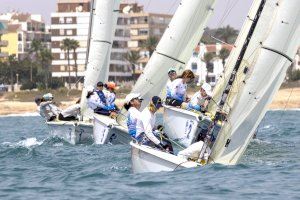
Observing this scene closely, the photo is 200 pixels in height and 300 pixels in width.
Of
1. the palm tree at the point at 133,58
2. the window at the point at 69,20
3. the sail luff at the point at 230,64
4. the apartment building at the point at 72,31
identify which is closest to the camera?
the sail luff at the point at 230,64

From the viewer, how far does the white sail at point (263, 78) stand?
18.0m

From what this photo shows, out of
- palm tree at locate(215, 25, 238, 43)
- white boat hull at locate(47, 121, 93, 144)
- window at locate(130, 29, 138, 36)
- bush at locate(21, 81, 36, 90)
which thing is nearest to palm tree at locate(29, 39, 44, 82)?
window at locate(130, 29, 138, 36)

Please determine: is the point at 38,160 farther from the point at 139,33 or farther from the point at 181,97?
the point at 139,33

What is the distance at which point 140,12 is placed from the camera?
159 m

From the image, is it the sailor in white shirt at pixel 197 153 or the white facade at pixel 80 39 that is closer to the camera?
the sailor in white shirt at pixel 197 153

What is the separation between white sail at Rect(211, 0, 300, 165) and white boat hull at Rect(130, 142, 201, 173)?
78 centimetres

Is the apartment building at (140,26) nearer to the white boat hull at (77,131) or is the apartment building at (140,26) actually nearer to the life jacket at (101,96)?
the white boat hull at (77,131)

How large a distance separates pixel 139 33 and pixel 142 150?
139295 millimetres

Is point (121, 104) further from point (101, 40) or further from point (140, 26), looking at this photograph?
point (140, 26)

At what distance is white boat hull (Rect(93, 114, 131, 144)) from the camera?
2714 cm

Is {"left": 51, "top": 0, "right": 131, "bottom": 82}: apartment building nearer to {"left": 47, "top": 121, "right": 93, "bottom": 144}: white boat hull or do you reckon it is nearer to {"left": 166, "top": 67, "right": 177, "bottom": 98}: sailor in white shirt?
{"left": 47, "top": 121, "right": 93, "bottom": 144}: white boat hull

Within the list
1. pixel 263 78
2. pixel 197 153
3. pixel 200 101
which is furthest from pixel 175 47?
pixel 263 78

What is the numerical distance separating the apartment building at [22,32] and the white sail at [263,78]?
479 feet

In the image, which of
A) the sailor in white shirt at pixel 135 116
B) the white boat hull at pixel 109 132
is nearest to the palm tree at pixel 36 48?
the white boat hull at pixel 109 132
